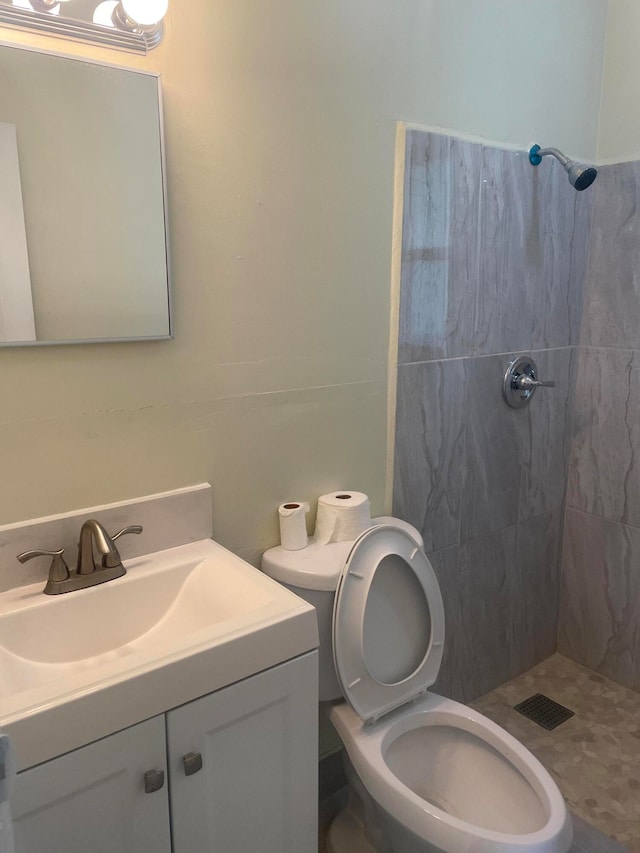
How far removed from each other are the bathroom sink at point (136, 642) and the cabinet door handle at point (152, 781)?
100 mm

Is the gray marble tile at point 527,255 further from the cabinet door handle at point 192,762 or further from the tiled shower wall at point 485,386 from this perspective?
the cabinet door handle at point 192,762

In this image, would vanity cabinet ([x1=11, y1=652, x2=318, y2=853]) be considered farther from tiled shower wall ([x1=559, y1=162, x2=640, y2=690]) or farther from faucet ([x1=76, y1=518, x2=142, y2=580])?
tiled shower wall ([x1=559, y1=162, x2=640, y2=690])

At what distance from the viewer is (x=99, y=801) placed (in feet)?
3.25

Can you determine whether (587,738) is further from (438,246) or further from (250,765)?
(438,246)

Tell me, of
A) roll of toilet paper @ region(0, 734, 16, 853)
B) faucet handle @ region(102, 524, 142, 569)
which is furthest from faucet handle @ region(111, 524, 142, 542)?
roll of toilet paper @ region(0, 734, 16, 853)

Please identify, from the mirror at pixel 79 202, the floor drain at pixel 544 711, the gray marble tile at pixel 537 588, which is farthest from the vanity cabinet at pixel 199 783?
the gray marble tile at pixel 537 588

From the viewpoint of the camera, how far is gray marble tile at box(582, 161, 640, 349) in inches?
84.1

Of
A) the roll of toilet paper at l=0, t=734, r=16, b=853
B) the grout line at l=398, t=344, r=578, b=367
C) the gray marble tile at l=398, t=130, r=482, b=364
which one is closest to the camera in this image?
the roll of toilet paper at l=0, t=734, r=16, b=853

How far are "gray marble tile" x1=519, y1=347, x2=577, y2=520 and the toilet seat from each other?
0.91m

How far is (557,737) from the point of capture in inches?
83.7

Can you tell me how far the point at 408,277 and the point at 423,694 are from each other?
108 centimetres

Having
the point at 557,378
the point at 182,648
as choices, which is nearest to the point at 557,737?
the point at 557,378

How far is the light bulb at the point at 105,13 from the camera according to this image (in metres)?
1.21

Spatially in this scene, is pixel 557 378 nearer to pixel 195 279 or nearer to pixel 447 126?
pixel 447 126
